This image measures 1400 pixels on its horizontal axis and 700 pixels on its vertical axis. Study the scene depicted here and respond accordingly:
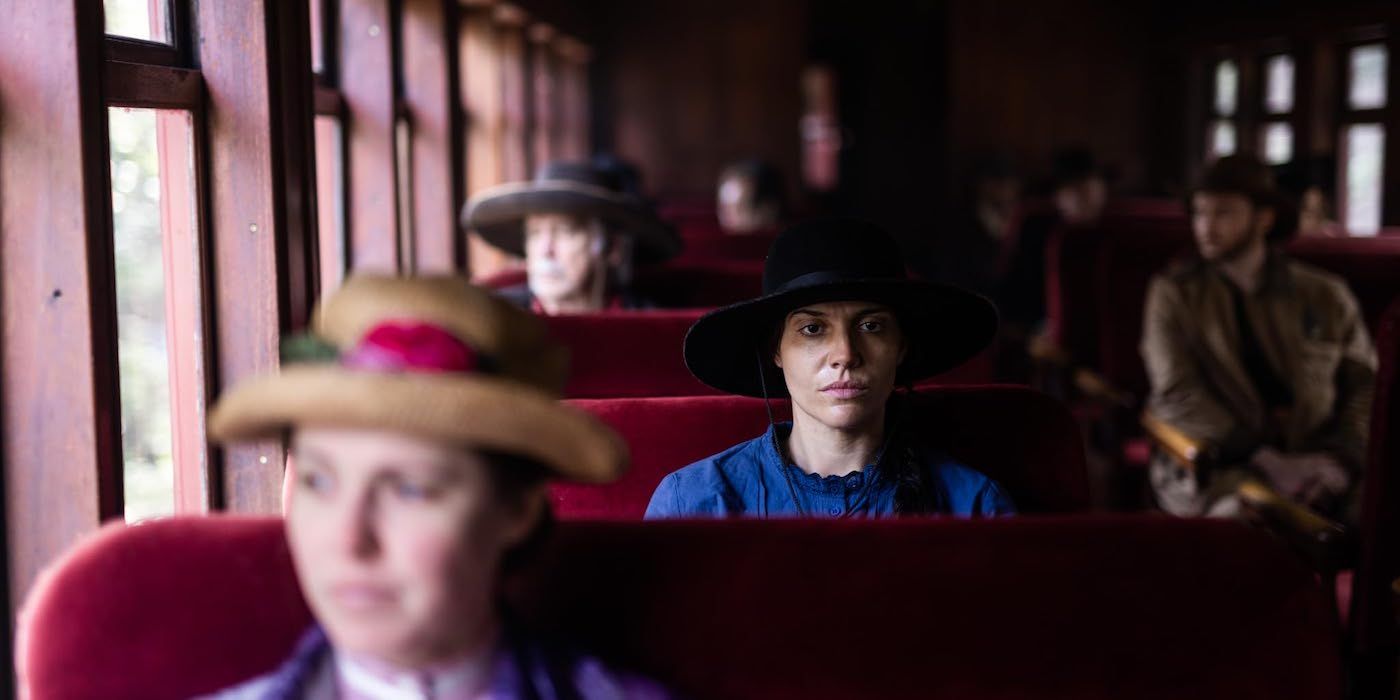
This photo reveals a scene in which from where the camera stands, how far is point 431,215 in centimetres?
501

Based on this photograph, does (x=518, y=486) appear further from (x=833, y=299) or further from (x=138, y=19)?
(x=138, y=19)

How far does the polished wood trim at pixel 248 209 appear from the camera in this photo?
8.77 feet

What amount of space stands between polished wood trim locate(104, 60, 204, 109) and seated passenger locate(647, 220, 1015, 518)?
895 millimetres

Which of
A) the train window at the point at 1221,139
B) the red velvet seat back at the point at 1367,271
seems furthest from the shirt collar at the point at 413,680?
the train window at the point at 1221,139

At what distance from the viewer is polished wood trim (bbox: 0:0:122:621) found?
1.89m

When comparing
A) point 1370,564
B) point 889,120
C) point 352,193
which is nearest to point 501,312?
point 1370,564

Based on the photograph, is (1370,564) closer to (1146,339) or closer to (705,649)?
(1146,339)

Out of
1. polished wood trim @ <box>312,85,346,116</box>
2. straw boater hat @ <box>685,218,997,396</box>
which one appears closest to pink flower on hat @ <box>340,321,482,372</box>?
straw boater hat @ <box>685,218,997,396</box>

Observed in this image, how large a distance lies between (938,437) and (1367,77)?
5870mm

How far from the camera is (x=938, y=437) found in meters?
2.37

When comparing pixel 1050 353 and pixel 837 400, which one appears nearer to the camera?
pixel 837 400

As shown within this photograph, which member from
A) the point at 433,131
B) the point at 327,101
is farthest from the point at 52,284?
the point at 433,131

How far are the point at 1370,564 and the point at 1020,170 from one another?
29.0ft

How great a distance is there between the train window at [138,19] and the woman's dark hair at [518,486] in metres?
1.32
